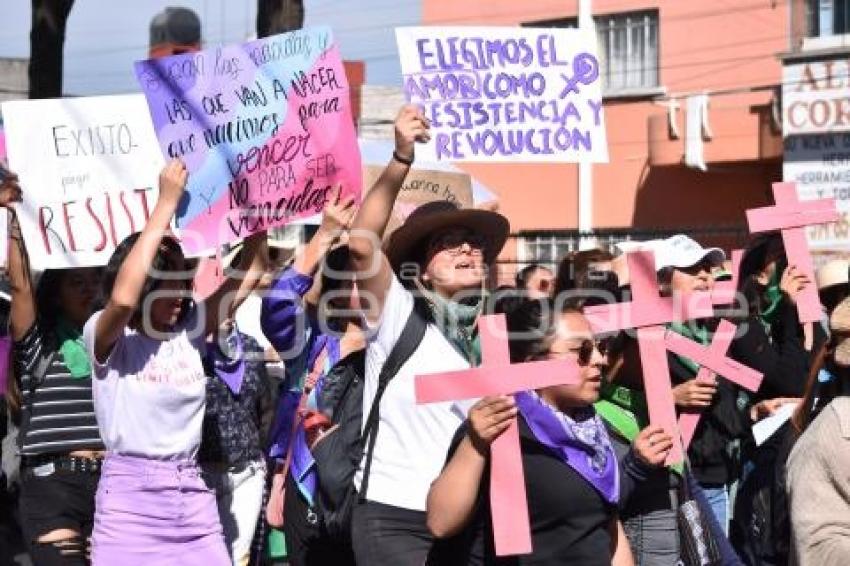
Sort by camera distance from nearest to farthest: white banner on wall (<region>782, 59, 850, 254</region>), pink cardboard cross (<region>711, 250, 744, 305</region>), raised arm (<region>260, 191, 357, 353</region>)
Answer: raised arm (<region>260, 191, 357, 353</region>), pink cardboard cross (<region>711, 250, 744, 305</region>), white banner on wall (<region>782, 59, 850, 254</region>)

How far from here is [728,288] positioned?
7.17 metres

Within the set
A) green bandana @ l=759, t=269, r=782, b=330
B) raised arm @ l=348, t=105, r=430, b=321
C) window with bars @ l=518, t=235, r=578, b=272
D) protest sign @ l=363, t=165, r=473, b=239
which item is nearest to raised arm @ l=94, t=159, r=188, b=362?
raised arm @ l=348, t=105, r=430, b=321

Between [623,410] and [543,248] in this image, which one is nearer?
[623,410]

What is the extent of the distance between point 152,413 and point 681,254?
286cm

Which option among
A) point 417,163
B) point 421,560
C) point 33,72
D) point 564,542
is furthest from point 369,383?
point 33,72

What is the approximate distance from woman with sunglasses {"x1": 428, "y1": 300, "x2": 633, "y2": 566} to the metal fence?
725cm

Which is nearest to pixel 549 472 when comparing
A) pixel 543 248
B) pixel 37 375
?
pixel 37 375

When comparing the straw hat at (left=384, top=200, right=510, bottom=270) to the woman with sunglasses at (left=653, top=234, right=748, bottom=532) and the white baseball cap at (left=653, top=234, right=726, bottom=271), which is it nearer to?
the woman with sunglasses at (left=653, top=234, right=748, bottom=532)

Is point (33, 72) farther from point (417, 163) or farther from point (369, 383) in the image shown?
point (369, 383)

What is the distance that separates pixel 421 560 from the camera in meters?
4.92

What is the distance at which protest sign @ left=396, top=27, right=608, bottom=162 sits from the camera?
8.43m

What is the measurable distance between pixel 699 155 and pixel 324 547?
17752mm

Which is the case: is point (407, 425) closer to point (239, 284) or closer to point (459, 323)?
point (459, 323)

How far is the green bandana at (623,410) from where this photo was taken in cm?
547
